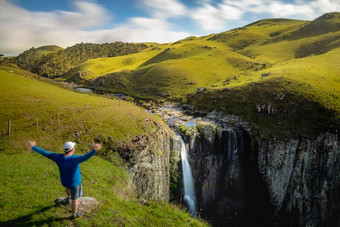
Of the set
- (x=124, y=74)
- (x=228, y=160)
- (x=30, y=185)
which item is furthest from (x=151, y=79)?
(x=30, y=185)

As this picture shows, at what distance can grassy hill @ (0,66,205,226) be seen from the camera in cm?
1145

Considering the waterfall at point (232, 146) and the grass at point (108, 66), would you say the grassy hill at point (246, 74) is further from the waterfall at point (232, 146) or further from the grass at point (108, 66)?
the waterfall at point (232, 146)

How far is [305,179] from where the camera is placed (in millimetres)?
40312

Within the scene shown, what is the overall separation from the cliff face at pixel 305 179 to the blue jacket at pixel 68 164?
143 ft

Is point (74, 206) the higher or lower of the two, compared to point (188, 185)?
higher

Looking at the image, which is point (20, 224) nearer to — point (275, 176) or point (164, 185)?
point (164, 185)

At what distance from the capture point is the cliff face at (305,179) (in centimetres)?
3862

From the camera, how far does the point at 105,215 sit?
1221cm

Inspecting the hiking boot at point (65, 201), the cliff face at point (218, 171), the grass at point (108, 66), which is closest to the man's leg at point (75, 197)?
the hiking boot at point (65, 201)

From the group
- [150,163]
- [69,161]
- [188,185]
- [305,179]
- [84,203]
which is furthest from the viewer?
[305,179]

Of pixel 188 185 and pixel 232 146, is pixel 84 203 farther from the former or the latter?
pixel 232 146

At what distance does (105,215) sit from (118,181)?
748 cm

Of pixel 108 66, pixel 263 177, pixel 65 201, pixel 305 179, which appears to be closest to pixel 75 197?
pixel 65 201

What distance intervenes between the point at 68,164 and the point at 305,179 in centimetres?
4651
